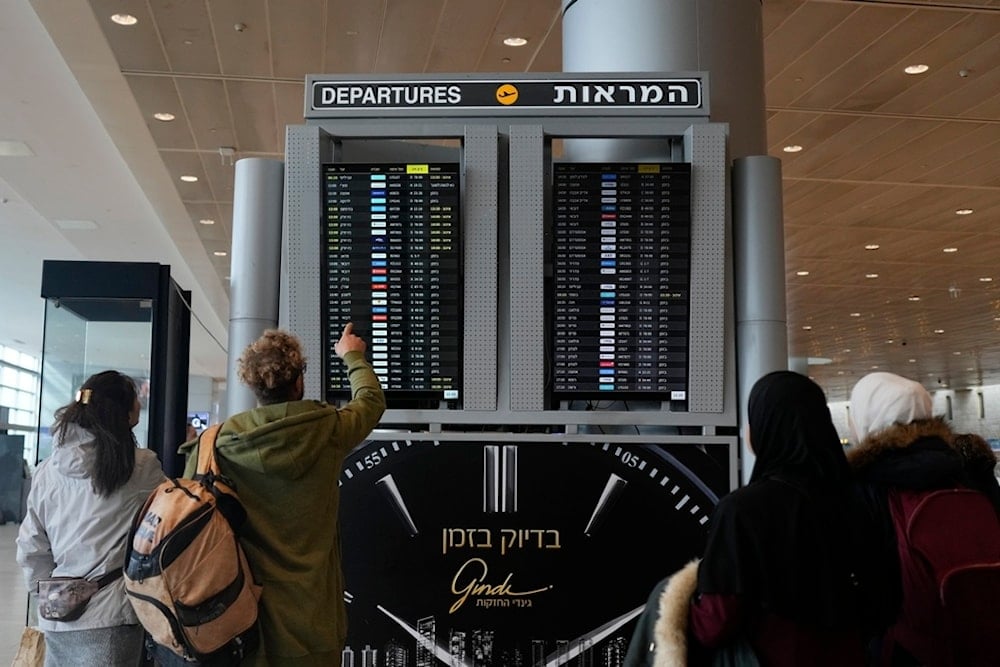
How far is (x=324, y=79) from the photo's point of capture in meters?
3.77

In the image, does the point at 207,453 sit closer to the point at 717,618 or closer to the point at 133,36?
the point at 717,618

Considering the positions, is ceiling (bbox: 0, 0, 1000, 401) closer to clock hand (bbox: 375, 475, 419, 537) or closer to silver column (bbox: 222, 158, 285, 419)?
silver column (bbox: 222, 158, 285, 419)

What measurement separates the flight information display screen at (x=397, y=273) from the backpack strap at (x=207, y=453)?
0.80 metres

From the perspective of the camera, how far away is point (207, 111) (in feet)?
30.8

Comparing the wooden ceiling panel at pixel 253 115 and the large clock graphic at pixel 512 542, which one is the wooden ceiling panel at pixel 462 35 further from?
the large clock graphic at pixel 512 542

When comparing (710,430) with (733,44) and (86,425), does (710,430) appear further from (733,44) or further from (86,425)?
(86,425)

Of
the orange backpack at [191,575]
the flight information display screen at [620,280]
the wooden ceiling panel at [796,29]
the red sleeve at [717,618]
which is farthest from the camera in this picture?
the wooden ceiling panel at [796,29]

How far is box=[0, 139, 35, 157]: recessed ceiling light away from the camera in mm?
10594

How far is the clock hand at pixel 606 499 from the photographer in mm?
3559

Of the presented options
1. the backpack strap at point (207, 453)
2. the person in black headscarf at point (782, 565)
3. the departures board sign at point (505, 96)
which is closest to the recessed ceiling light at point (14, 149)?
the departures board sign at point (505, 96)

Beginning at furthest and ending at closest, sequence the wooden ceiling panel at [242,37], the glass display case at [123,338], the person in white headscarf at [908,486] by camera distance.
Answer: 1. the wooden ceiling panel at [242,37]
2. the glass display case at [123,338]
3. the person in white headscarf at [908,486]

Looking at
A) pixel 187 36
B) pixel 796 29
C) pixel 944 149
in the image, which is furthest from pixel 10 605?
pixel 944 149

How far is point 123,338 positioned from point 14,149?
665cm

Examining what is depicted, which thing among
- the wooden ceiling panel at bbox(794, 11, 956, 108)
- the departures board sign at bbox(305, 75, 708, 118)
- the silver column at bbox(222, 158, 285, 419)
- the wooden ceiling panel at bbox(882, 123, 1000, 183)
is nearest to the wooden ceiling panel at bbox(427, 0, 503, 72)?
the wooden ceiling panel at bbox(794, 11, 956, 108)
